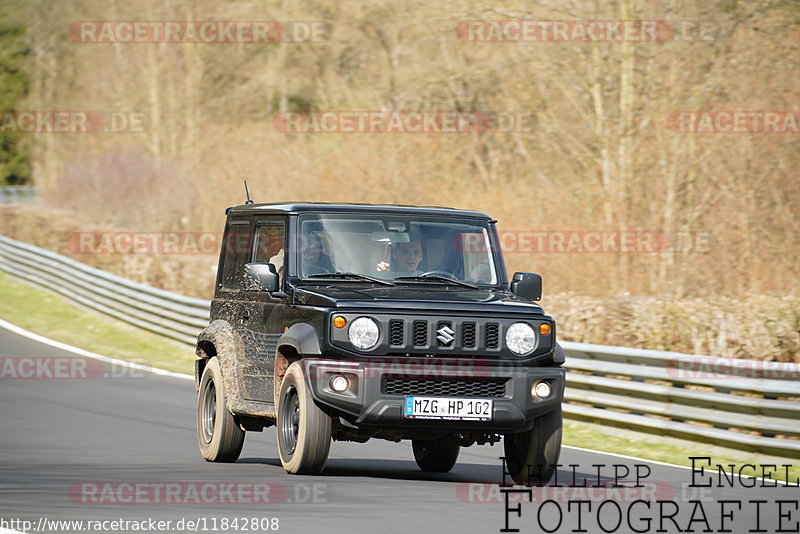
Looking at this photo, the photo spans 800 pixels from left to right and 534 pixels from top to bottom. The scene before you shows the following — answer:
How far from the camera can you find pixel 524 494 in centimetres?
966

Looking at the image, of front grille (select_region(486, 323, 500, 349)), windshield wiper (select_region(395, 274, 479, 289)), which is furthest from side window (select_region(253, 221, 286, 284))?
front grille (select_region(486, 323, 500, 349))

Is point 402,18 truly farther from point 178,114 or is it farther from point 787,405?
point 787,405

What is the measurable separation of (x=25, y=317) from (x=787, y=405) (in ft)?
67.8

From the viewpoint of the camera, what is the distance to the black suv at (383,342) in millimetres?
9805

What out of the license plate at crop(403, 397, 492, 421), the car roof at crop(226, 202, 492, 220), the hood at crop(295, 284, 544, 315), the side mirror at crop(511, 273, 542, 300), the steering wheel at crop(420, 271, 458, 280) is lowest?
the license plate at crop(403, 397, 492, 421)

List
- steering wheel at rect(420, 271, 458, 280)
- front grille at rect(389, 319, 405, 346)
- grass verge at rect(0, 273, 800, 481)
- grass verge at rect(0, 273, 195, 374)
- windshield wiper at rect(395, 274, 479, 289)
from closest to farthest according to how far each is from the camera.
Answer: front grille at rect(389, 319, 405, 346)
windshield wiper at rect(395, 274, 479, 289)
steering wheel at rect(420, 271, 458, 280)
grass verge at rect(0, 273, 800, 481)
grass verge at rect(0, 273, 195, 374)

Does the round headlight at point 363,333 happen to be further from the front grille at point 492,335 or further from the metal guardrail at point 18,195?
the metal guardrail at point 18,195

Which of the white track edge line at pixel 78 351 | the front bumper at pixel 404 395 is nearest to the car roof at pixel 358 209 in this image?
the front bumper at pixel 404 395

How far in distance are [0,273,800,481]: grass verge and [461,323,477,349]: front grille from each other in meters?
3.45

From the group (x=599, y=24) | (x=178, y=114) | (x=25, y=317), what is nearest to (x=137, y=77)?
(x=178, y=114)

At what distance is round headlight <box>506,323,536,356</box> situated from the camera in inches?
396

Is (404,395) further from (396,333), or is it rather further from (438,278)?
(438,278)

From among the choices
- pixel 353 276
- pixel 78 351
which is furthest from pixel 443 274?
pixel 78 351

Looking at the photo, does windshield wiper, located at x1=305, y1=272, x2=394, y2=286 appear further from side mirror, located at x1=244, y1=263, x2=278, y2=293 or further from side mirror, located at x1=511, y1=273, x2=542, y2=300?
side mirror, located at x1=511, y1=273, x2=542, y2=300
